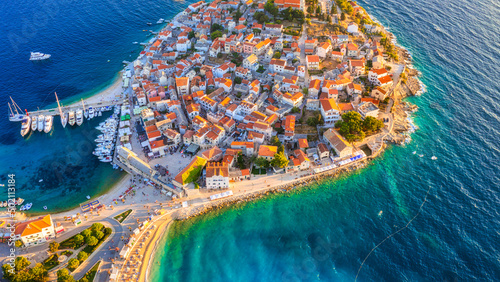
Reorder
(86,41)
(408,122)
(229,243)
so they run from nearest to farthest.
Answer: (229,243)
(408,122)
(86,41)

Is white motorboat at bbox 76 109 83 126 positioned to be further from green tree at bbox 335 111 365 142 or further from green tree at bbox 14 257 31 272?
green tree at bbox 335 111 365 142

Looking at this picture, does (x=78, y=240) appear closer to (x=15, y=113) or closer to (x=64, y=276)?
(x=64, y=276)

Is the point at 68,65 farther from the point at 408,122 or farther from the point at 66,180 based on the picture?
the point at 408,122

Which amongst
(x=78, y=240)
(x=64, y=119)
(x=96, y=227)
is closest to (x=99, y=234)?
(x=96, y=227)

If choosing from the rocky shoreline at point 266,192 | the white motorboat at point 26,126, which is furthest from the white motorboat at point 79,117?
the rocky shoreline at point 266,192

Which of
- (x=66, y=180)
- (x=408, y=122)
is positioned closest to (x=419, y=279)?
(x=408, y=122)
